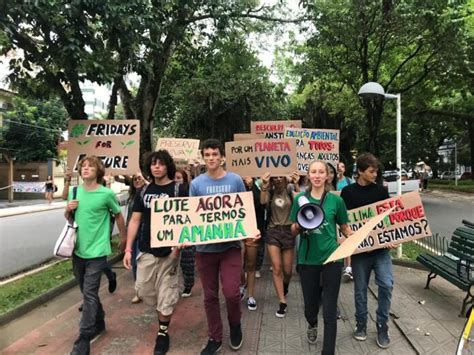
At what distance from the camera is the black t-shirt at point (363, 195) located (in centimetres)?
452

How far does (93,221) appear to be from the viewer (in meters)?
4.19

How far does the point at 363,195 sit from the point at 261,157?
1.39 m

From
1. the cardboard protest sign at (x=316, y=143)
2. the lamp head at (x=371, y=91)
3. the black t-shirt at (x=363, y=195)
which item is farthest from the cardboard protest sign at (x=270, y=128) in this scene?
the black t-shirt at (x=363, y=195)

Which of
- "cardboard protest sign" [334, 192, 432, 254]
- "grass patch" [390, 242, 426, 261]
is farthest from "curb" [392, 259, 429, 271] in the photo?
"cardboard protest sign" [334, 192, 432, 254]

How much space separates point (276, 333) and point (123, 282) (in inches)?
119

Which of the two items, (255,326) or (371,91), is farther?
(371,91)

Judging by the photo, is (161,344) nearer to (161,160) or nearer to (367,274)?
(161,160)

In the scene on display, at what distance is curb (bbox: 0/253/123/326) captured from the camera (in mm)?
5145

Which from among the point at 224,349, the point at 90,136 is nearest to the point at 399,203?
the point at 224,349

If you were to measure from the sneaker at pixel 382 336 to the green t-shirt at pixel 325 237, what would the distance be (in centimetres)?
104

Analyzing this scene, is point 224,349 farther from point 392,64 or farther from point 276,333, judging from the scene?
point 392,64

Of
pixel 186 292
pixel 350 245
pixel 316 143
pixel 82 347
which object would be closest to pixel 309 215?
pixel 350 245

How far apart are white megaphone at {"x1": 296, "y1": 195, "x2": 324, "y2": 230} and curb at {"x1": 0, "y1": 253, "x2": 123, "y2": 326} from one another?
141 inches

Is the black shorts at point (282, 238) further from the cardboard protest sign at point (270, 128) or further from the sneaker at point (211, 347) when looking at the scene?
the cardboard protest sign at point (270, 128)
